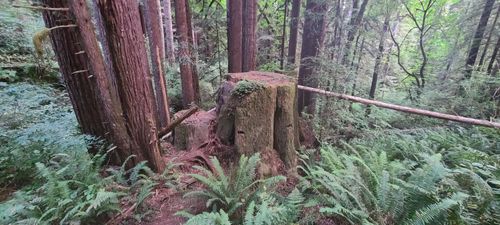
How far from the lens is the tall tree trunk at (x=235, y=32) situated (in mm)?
6793

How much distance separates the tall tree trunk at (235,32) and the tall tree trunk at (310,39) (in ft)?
6.08

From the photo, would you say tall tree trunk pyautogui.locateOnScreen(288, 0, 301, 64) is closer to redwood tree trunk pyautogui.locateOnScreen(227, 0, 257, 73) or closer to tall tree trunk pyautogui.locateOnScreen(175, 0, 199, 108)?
redwood tree trunk pyautogui.locateOnScreen(227, 0, 257, 73)

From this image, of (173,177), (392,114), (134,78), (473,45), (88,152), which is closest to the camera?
(134,78)

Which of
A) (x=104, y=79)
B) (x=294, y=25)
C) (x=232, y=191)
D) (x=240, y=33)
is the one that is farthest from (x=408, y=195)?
(x=294, y=25)

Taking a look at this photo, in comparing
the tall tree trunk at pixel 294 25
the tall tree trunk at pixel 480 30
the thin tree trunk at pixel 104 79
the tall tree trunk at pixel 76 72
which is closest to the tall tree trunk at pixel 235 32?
the tall tree trunk at pixel 294 25

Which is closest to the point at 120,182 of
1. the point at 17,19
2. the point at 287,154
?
the point at 287,154

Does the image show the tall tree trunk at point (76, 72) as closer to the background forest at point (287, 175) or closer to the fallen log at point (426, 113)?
the background forest at point (287, 175)

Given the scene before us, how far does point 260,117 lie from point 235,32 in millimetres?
4008

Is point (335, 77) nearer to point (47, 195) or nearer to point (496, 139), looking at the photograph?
point (496, 139)

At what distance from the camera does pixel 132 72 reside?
3068mm

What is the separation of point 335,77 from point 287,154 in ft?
7.35

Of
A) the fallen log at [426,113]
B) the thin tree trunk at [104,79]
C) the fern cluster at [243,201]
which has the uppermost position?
the thin tree trunk at [104,79]

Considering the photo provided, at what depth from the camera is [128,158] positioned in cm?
323

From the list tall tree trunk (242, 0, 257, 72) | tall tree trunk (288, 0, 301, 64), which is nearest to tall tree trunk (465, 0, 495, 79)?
tall tree trunk (288, 0, 301, 64)
